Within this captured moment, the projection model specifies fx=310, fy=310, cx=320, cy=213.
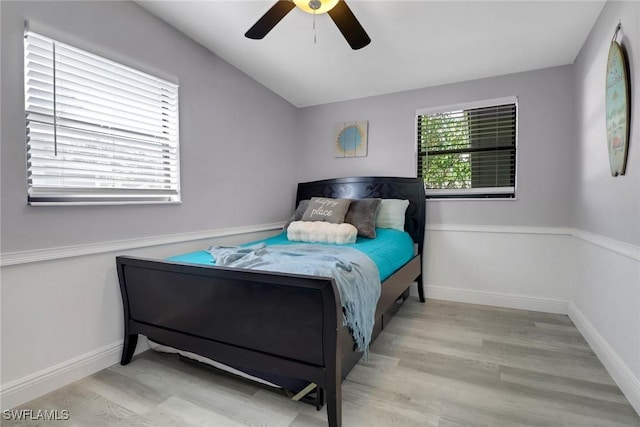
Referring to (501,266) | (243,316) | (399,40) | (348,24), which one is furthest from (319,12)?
(501,266)

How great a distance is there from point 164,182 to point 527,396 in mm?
2713

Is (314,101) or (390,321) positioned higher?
(314,101)

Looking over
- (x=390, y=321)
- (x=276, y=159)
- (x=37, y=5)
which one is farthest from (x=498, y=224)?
(x=37, y=5)

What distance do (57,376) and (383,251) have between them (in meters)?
2.16

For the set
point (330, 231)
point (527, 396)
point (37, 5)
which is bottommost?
point (527, 396)

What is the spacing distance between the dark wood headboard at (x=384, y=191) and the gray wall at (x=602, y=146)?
132 centimetres

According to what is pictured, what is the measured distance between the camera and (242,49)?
2684 mm

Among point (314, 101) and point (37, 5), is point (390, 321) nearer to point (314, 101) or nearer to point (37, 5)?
point (314, 101)

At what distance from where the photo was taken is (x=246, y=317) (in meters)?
1.54

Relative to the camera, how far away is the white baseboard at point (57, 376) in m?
1.59

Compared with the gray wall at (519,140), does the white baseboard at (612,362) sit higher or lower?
lower

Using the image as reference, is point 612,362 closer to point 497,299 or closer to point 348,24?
point 497,299

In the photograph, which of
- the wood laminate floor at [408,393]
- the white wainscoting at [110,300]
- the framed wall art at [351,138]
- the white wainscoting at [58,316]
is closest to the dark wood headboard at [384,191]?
the framed wall art at [351,138]

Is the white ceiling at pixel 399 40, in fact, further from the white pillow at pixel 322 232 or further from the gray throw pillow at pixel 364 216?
the white pillow at pixel 322 232
